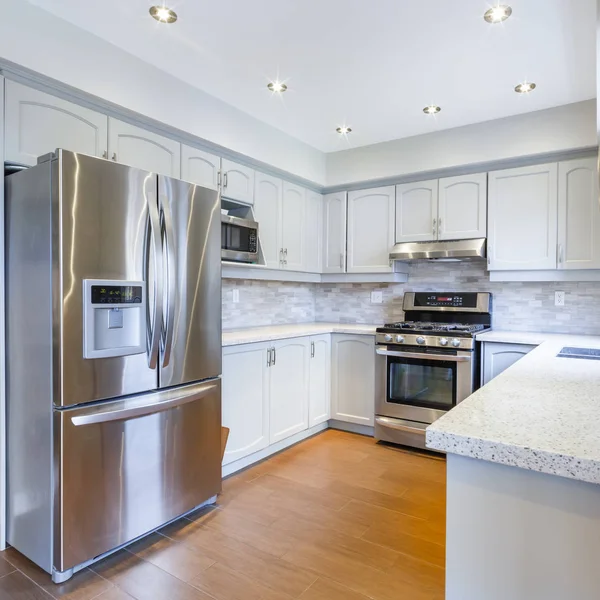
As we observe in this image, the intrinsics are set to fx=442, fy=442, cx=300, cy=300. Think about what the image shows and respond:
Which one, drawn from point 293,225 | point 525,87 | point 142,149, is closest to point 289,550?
point 142,149

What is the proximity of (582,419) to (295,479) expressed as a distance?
6.99ft

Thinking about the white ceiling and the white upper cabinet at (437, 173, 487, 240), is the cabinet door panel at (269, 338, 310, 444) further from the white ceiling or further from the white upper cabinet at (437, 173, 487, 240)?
the white ceiling

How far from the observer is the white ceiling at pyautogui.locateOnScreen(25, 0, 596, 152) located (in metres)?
2.03

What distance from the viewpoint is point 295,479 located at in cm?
283

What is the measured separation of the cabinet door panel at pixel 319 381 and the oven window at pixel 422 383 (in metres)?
0.55

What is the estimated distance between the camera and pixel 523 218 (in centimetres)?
324

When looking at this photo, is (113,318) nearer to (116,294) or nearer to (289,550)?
(116,294)

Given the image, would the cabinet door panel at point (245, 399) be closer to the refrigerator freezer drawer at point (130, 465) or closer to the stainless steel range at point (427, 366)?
the refrigerator freezer drawer at point (130, 465)

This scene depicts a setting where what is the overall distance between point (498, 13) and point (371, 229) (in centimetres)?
204

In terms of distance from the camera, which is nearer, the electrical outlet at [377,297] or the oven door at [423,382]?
the oven door at [423,382]

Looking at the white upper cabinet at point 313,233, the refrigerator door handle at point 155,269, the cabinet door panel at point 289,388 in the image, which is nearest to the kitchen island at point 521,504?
the refrigerator door handle at point 155,269

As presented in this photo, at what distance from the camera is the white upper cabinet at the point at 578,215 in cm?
300

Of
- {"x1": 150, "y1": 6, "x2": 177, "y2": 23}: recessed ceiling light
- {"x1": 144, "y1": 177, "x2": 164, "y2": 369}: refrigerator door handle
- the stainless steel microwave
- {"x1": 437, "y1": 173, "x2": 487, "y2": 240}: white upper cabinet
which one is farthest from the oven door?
{"x1": 150, "y1": 6, "x2": 177, "y2": 23}: recessed ceiling light

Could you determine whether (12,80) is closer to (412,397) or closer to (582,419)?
(582,419)
